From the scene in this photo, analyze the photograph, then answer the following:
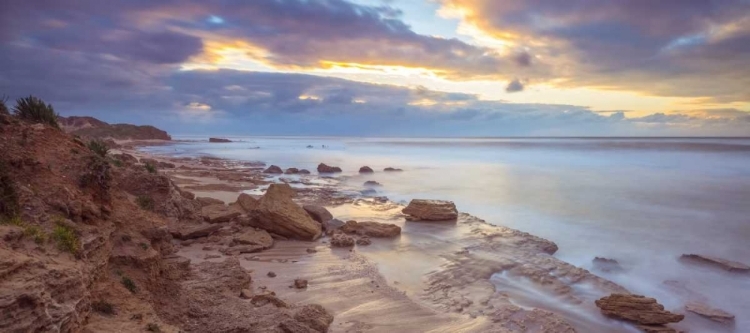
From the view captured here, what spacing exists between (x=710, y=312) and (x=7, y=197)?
12.1m

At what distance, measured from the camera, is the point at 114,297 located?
492 centimetres

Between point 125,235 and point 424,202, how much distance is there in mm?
11453

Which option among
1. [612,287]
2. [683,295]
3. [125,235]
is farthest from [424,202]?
[125,235]

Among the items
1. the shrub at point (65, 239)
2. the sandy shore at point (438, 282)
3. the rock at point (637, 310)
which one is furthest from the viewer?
the rock at point (637, 310)

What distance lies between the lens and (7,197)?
4.55 metres

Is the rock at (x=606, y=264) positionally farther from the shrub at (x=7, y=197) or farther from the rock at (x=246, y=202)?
the shrub at (x=7, y=197)

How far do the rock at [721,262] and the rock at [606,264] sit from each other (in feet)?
8.97

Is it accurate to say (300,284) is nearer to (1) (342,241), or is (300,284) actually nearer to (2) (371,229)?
(1) (342,241)

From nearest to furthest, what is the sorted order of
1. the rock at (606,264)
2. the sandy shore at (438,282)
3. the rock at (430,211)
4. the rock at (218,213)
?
the sandy shore at (438,282) → the rock at (606,264) → the rock at (218,213) → the rock at (430,211)

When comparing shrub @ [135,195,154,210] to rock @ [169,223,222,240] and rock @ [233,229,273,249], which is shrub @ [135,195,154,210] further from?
rock @ [233,229,273,249]

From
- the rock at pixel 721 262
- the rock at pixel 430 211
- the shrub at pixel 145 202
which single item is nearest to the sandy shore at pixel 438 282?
the rock at pixel 430 211

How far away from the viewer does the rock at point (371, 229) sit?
13156 millimetres

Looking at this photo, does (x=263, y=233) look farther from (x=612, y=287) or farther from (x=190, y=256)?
(x=612, y=287)

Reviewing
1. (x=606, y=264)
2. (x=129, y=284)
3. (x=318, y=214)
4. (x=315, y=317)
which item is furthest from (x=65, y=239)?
(x=606, y=264)
